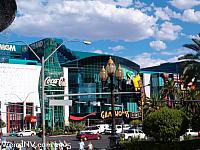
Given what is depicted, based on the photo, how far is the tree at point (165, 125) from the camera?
101 ft

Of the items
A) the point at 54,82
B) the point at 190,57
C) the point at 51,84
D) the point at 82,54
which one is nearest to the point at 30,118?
the point at 51,84

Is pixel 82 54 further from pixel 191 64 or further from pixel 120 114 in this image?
pixel 191 64

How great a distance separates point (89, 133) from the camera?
62562 mm

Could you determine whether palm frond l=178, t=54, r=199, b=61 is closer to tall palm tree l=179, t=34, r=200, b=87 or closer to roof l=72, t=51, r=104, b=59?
tall palm tree l=179, t=34, r=200, b=87

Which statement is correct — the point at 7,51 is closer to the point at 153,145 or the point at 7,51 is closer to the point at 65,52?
the point at 65,52

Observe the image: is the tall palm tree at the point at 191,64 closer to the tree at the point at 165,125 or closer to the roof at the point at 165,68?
the tree at the point at 165,125

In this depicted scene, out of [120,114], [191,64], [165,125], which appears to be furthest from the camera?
[120,114]

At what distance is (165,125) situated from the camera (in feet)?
101

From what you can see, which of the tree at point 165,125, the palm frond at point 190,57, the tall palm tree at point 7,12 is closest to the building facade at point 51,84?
the palm frond at point 190,57

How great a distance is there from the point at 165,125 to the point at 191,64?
719cm

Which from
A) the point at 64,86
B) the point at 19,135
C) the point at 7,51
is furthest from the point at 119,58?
the point at 19,135

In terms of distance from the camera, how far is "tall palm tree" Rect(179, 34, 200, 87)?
35.0 m

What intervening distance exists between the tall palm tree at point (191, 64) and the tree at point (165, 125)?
4.69 m

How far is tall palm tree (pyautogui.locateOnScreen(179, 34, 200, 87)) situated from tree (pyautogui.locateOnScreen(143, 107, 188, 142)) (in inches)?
185
